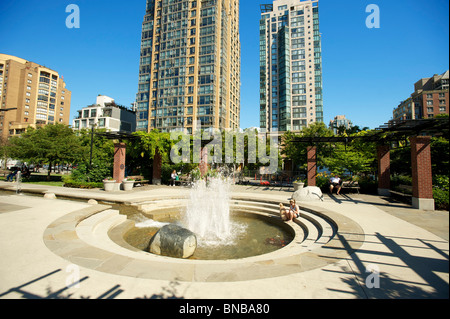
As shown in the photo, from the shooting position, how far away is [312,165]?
1581cm

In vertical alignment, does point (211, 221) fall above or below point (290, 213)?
below


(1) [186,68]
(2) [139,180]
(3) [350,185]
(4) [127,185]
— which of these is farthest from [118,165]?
(1) [186,68]

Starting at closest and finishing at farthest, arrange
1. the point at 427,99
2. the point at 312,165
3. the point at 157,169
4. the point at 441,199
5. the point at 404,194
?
the point at 441,199
the point at 404,194
the point at 312,165
the point at 157,169
the point at 427,99

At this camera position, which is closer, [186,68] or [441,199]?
[441,199]

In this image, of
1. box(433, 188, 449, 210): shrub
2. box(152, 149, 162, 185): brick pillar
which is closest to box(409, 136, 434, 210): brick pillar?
box(433, 188, 449, 210): shrub

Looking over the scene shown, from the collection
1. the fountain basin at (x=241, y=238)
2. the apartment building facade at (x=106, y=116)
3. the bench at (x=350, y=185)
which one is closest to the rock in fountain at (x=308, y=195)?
the fountain basin at (x=241, y=238)

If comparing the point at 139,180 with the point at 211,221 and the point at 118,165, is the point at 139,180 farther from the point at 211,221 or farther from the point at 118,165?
the point at 211,221

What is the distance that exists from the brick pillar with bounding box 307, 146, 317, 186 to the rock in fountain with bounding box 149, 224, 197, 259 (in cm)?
1223

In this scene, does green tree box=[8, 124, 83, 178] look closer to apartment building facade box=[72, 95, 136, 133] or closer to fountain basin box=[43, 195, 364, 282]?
fountain basin box=[43, 195, 364, 282]

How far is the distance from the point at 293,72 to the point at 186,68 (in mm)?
40056

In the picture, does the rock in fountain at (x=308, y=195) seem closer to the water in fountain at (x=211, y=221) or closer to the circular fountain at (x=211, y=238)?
the circular fountain at (x=211, y=238)

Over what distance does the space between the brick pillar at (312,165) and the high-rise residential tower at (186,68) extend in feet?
134

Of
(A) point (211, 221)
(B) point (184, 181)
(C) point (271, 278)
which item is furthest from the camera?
(B) point (184, 181)

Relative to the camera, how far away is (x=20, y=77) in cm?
7681
